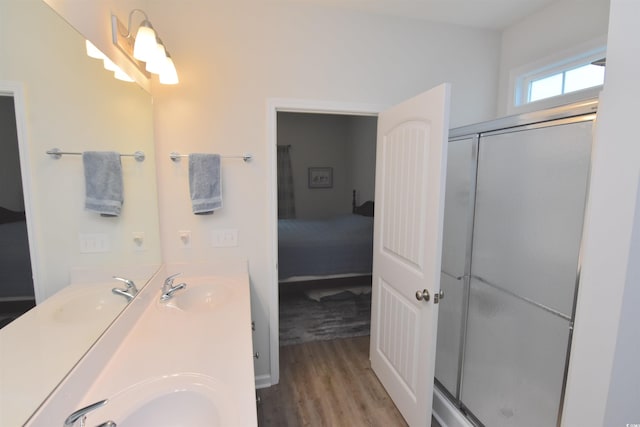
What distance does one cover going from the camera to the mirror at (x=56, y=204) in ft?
2.24

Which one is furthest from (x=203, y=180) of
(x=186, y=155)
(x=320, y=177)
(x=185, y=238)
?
(x=320, y=177)

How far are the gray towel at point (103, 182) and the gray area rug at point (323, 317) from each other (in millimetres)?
1901

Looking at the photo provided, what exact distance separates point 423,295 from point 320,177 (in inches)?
183

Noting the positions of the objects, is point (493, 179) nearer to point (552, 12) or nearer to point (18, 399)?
point (552, 12)

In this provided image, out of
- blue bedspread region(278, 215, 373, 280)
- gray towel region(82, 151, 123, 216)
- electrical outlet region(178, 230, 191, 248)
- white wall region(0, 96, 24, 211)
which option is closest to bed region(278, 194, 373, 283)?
blue bedspread region(278, 215, 373, 280)

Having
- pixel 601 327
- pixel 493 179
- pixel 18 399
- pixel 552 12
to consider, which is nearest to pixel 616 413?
pixel 601 327

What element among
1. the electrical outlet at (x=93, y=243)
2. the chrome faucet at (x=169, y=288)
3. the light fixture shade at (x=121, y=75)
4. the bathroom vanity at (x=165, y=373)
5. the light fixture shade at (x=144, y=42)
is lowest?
the bathroom vanity at (x=165, y=373)

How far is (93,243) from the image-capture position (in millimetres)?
1115

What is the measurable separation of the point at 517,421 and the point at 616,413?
0.58m

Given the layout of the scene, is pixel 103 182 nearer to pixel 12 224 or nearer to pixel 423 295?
pixel 12 224

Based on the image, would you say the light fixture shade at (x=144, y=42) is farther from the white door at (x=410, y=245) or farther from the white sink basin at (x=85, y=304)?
the white door at (x=410, y=245)

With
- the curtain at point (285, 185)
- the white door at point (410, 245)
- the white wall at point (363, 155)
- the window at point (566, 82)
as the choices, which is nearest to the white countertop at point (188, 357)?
the white door at point (410, 245)

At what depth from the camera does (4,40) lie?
0.66 m

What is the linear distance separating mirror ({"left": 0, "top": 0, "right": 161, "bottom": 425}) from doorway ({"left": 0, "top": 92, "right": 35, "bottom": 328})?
17 millimetres
